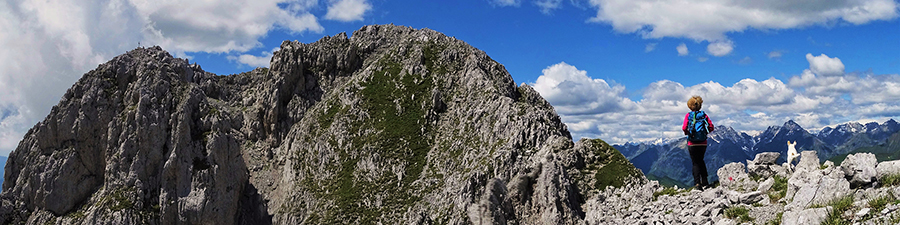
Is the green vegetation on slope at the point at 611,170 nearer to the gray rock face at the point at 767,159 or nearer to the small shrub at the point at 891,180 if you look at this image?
the gray rock face at the point at 767,159

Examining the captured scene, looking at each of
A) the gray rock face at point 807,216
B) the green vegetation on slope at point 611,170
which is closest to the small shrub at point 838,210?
the gray rock face at point 807,216

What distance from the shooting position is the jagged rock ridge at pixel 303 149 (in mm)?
110312

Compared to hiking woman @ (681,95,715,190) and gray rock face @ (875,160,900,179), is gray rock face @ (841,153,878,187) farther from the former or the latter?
hiking woman @ (681,95,715,190)

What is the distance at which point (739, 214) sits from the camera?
22.4 metres

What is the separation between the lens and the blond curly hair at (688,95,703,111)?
89.3 feet

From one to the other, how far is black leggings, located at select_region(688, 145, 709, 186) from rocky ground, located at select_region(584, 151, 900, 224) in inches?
34.0

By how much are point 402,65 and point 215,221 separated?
66.7 meters

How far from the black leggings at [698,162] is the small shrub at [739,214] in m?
4.60

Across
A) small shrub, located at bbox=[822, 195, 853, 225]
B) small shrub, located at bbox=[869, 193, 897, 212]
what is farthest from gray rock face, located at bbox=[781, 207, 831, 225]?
small shrub, located at bbox=[869, 193, 897, 212]

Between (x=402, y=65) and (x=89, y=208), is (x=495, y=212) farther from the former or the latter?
(x=89, y=208)

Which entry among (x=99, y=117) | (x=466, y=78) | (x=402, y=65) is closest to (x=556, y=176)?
(x=466, y=78)

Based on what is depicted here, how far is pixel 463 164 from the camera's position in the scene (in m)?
120

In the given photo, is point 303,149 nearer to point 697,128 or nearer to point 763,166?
point 763,166

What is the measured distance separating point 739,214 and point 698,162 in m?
6.00
